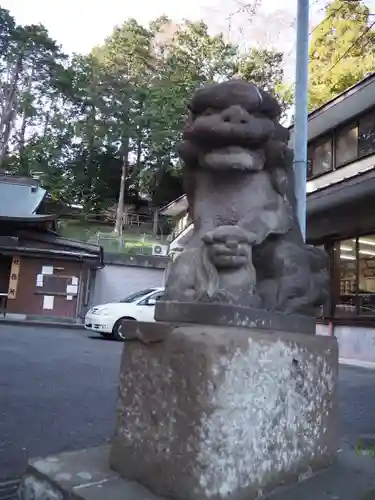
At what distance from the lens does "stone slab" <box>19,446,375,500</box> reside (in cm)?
184

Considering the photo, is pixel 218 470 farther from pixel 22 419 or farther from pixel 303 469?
pixel 22 419

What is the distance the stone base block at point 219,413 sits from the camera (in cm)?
175

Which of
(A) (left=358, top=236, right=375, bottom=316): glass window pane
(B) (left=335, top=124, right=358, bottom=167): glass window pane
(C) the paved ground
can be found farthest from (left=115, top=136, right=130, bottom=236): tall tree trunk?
(C) the paved ground

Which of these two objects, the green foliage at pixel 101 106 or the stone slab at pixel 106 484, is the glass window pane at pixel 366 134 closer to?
the stone slab at pixel 106 484

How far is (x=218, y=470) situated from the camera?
1.73 metres

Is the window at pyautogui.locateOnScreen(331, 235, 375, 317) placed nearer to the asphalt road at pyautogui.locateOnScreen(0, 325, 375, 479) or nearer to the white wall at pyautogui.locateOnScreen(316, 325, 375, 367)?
the white wall at pyautogui.locateOnScreen(316, 325, 375, 367)

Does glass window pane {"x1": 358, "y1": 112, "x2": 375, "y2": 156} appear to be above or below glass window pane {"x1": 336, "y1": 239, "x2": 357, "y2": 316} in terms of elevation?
above

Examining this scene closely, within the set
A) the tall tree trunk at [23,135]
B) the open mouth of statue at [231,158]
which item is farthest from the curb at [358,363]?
the tall tree trunk at [23,135]

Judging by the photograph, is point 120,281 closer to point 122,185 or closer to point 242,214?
point 122,185

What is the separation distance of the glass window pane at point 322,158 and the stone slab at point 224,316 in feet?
39.8

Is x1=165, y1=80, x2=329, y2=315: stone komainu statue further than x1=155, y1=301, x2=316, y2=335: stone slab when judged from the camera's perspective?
Yes

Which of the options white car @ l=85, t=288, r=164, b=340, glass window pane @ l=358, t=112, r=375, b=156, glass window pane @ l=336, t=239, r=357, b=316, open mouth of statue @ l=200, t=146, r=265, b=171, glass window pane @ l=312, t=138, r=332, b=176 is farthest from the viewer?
glass window pane @ l=312, t=138, r=332, b=176

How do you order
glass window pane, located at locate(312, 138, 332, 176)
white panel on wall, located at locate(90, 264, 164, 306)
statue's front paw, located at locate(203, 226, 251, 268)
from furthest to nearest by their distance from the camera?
white panel on wall, located at locate(90, 264, 164, 306) < glass window pane, located at locate(312, 138, 332, 176) < statue's front paw, located at locate(203, 226, 251, 268)

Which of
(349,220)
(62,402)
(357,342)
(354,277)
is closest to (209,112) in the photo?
(62,402)
